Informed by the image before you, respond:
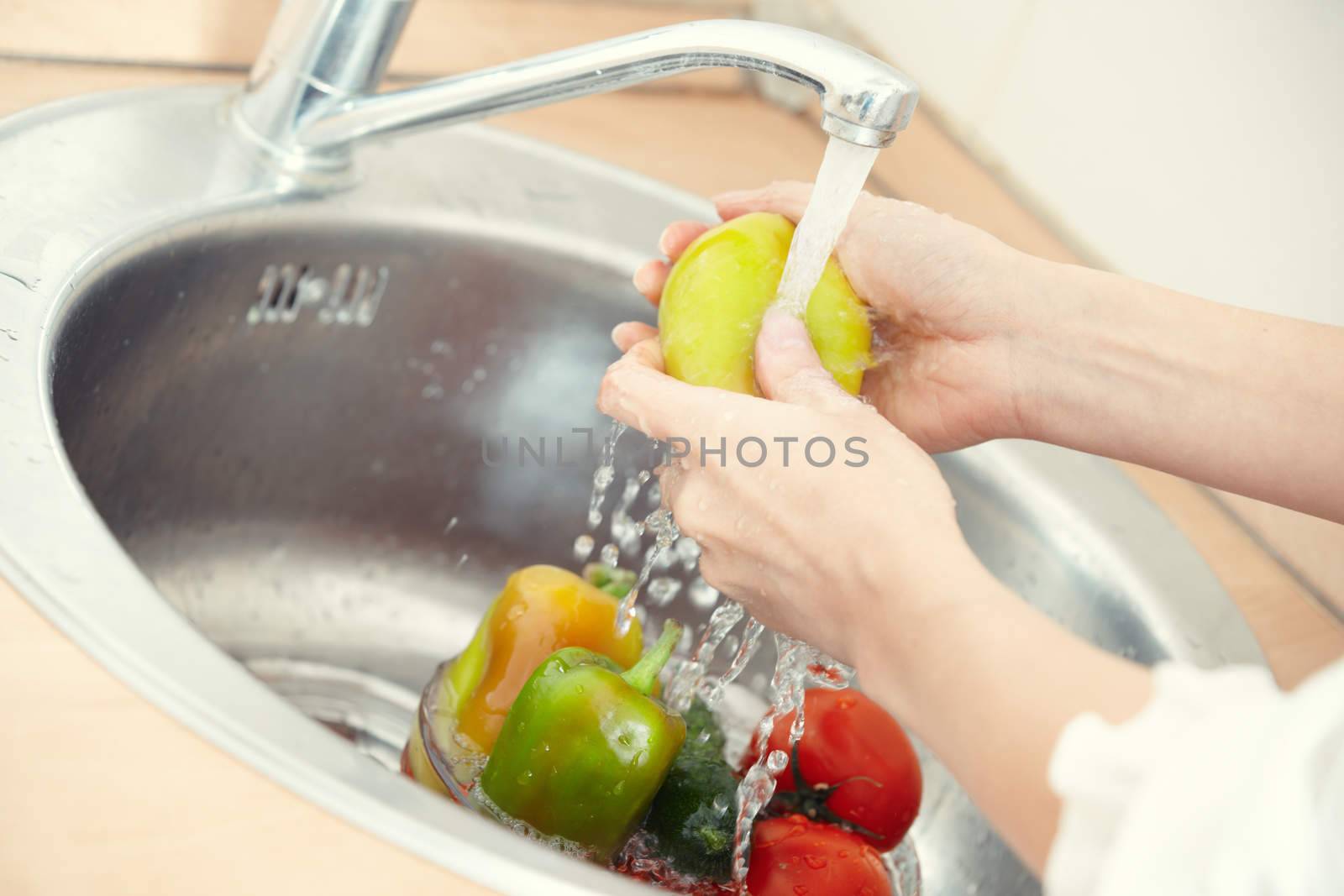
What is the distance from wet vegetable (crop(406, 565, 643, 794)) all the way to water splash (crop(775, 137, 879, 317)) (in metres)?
0.21

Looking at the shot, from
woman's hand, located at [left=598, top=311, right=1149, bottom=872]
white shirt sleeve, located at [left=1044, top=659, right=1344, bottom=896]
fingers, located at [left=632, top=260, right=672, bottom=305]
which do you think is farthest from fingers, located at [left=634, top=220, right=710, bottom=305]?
white shirt sleeve, located at [left=1044, top=659, right=1344, bottom=896]

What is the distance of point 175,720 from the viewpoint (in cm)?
43

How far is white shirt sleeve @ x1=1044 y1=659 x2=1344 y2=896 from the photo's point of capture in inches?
12.3

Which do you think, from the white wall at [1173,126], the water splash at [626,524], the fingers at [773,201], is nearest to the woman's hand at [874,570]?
the fingers at [773,201]

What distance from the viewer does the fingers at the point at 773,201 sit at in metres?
0.65

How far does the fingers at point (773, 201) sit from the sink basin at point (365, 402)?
0.16 metres

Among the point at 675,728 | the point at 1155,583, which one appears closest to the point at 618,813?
the point at 675,728

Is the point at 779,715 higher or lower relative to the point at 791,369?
lower

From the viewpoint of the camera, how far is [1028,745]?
381 millimetres

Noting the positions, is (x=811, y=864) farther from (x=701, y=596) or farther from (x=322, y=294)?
(x=322, y=294)

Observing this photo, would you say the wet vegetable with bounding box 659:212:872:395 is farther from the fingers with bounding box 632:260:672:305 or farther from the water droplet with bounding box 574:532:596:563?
the water droplet with bounding box 574:532:596:563

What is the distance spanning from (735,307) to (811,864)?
269 mm

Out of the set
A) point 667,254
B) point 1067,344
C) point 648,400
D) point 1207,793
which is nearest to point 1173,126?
point 1067,344

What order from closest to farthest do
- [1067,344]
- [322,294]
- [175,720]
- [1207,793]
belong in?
[1207,793]
[175,720]
[1067,344]
[322,294]
